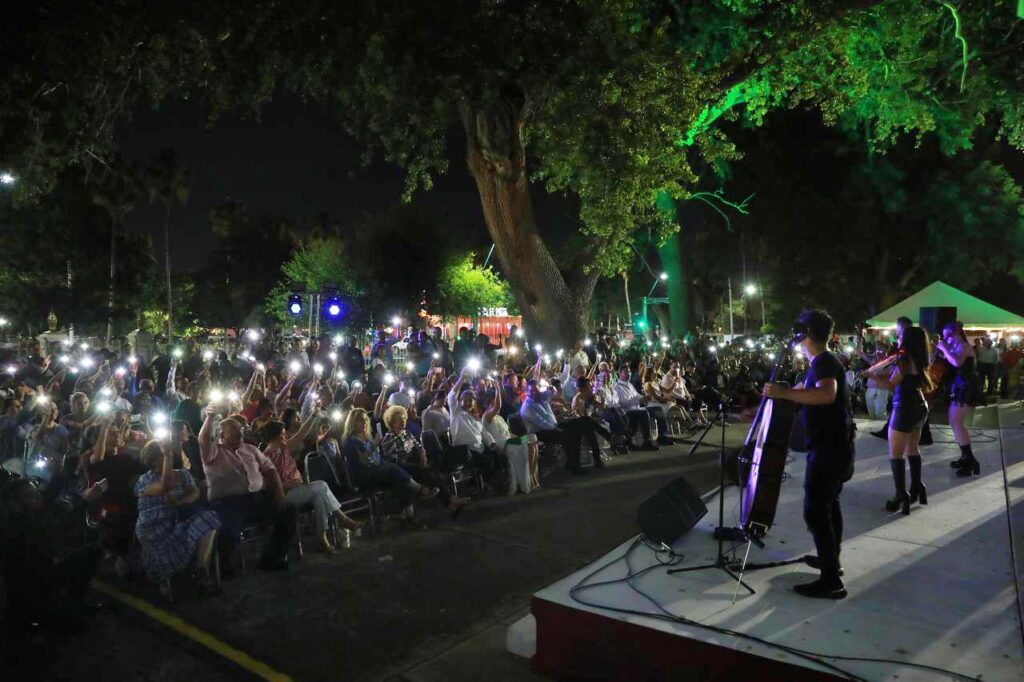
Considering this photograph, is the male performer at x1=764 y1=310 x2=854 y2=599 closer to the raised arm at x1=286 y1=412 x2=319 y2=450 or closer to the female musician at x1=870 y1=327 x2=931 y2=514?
the female musician at x1=870 y1=327 x2=931 y2=514

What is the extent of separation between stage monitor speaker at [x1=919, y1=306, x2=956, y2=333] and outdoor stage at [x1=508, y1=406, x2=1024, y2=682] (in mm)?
10427

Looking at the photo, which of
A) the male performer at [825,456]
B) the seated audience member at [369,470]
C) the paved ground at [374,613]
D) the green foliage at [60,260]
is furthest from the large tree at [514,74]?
the green foliage at [60,260]

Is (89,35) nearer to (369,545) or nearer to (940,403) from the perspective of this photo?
(369,545)

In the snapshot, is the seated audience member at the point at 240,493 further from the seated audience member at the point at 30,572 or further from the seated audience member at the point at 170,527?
the seated audience member at the point at 30,572

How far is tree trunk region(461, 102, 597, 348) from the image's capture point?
14875mm

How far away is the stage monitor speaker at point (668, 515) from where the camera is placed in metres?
5.00

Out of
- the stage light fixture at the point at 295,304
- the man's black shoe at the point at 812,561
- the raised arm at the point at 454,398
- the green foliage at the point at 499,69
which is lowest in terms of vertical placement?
the man's black shoe at the point at 812,561

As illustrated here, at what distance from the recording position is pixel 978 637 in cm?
368

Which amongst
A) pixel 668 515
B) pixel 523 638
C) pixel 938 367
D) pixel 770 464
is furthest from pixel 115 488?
pixel 938 367

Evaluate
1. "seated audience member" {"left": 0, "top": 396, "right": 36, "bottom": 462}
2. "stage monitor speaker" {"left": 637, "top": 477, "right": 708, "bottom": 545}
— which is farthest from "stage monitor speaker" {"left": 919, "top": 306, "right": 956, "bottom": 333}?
"seated audience member" {"left": 0, "top": 396, "right": 36, "bottom": 462}

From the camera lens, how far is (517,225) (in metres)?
15.8

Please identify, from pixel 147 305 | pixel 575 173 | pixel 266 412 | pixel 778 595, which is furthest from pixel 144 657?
pixel 147 305

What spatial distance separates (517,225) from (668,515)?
37.6 ft

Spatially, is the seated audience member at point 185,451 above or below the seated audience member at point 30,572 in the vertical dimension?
above
